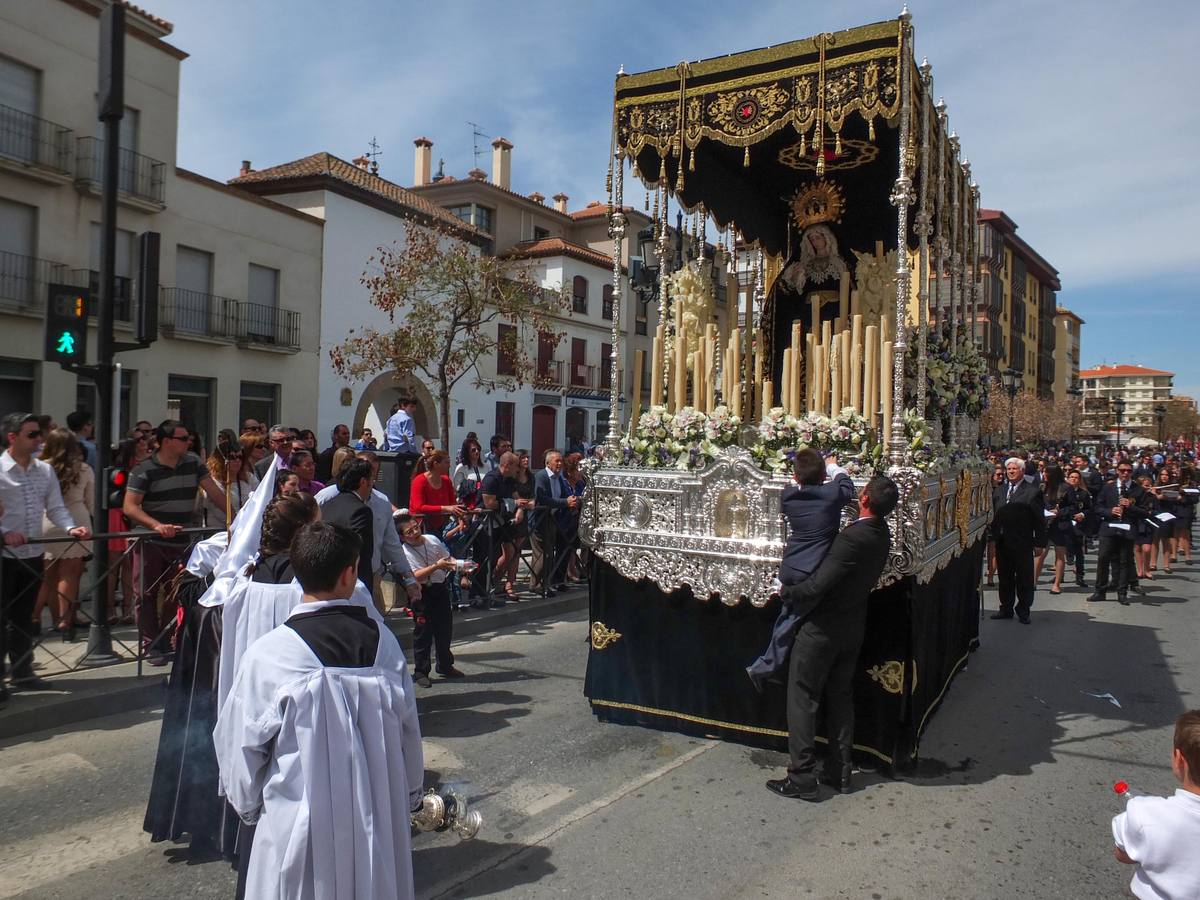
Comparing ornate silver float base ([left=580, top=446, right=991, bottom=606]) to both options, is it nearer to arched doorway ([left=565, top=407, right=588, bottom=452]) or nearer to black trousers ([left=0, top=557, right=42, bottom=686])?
black trousers ([left=0, top=557, right=42, bottom=686])

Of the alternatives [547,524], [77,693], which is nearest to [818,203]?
[547,524]

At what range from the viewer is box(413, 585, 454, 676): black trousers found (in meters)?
7.01

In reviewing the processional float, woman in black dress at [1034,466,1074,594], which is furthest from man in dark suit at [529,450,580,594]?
woman in black dress at [1034,466,1074,594]

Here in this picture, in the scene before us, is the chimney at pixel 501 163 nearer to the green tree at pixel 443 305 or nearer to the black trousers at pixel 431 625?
the green tree at pixel 443 305

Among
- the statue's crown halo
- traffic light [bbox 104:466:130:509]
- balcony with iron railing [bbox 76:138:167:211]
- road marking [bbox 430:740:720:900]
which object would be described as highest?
balcony with iron railing [bbox 76:138:167:211]

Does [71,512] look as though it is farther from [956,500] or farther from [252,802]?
[956,500]

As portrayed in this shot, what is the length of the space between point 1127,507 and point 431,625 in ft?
33.8

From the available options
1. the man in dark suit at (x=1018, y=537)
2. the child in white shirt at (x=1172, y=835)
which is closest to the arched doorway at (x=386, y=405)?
the man in dark suit at (x=1018, y=537)

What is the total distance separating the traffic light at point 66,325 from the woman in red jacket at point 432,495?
323 centimetres

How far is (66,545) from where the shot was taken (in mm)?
6930

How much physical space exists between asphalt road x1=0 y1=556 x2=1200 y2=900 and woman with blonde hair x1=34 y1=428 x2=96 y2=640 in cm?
143

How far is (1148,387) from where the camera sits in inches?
6442

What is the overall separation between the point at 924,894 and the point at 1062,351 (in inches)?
3910

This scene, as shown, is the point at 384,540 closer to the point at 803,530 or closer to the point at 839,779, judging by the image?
the point at 803,530
